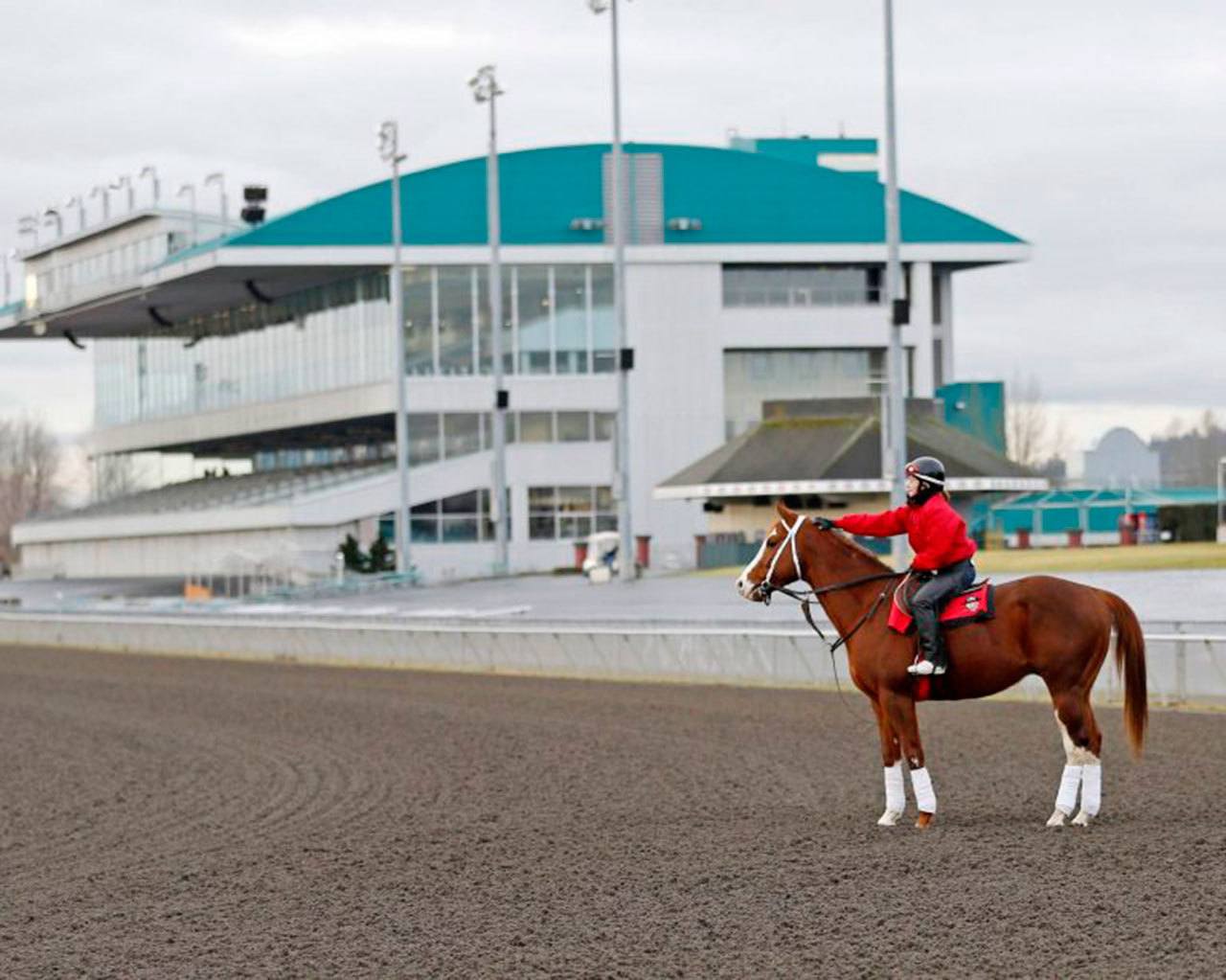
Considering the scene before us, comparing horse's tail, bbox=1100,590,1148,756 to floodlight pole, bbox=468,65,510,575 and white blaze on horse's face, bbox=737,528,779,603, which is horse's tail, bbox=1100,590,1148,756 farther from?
floodlight pole, bbox=468,65,510,575

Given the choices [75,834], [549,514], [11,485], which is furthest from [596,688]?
[11,485]

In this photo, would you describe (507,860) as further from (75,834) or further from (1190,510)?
(1190,510)

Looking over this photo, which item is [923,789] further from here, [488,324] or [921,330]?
[921,330]

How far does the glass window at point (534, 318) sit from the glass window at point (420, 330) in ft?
9.94

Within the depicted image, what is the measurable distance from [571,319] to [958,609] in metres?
61.2

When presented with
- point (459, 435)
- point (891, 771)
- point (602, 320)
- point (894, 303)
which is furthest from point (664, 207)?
point (891, 771)

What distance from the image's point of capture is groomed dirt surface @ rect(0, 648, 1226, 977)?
9.51 metres

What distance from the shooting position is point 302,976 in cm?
Result: 924

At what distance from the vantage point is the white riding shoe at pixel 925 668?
1251 cm

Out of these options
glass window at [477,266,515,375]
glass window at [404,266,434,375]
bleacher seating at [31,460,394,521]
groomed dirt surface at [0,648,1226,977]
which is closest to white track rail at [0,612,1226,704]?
groomed dirt surface at [0,648,1226,977]

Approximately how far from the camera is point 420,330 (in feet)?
238

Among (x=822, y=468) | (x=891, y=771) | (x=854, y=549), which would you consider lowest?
(x=891, y=771)

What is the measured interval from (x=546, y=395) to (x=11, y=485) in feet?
280

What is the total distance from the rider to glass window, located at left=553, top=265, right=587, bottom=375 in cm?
6047
